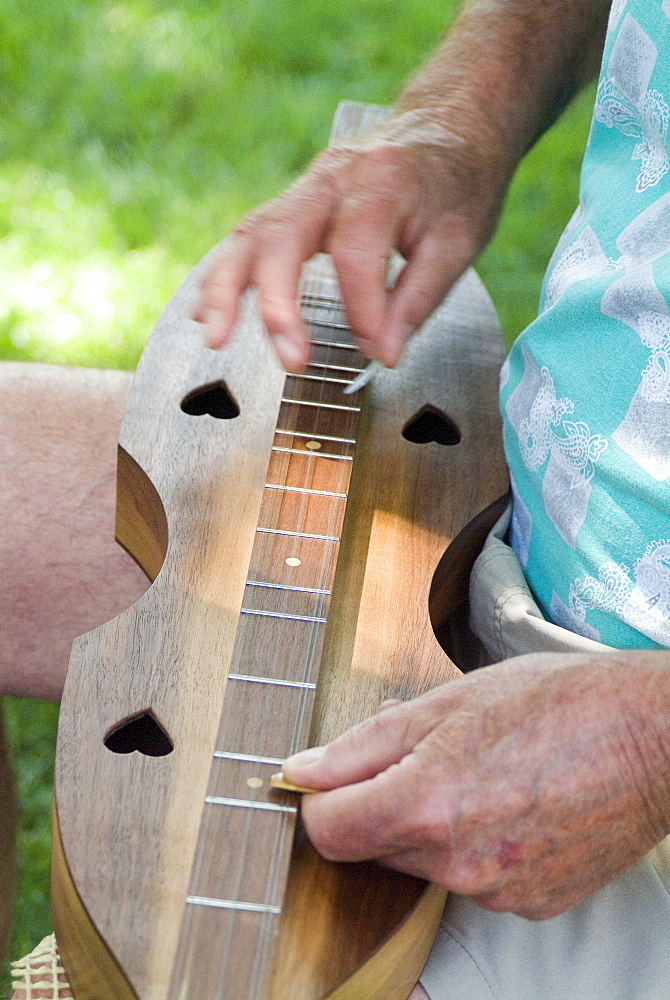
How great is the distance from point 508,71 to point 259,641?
73 cm

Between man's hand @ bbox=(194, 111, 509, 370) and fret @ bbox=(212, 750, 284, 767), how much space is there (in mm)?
358

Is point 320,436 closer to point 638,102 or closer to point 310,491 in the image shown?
point 310,491

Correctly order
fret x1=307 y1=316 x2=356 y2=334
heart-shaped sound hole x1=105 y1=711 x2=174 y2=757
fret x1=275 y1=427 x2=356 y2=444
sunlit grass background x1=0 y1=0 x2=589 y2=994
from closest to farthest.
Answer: heart-shaped sound hole x1=105 y1=711 x2=174 y2=757
fret x1=275 y1=427 x2=356 y2=444
fret x1=307 y1=316 x2=356 y2=334
sunlit grass background x1=0 y1=0 x2=589 y2=994

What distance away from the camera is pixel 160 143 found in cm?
256

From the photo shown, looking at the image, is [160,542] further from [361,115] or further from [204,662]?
[361,115]

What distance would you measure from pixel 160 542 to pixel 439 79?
62 centimetres

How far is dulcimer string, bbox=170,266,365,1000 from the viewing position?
70cm

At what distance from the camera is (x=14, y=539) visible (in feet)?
3.81

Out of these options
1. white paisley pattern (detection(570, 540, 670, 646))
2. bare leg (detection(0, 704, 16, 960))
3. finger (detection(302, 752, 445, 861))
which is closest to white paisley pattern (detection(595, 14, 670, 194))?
white paisley pattern (detection(570, 540, 670, 646))

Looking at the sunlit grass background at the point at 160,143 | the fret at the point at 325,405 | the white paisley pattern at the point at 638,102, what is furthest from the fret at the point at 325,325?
the sunlit grass background at the point at 160,143

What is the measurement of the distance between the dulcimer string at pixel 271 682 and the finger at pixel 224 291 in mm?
142

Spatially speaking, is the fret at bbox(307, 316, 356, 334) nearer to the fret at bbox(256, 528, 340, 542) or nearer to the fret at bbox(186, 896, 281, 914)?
the fret at bbox(256, 528, 340, 542)

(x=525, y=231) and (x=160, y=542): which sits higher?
(x=160, y=542)

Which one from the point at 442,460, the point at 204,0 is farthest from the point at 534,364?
the point at 204,0
